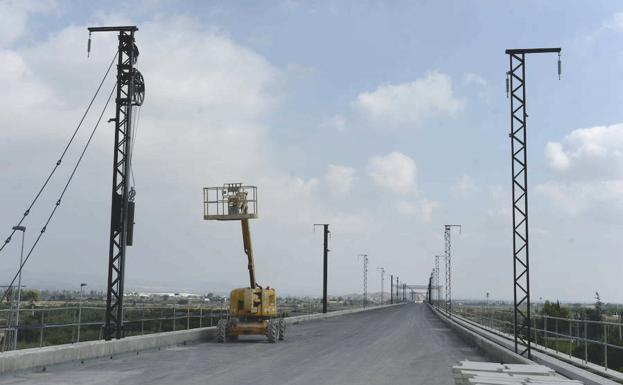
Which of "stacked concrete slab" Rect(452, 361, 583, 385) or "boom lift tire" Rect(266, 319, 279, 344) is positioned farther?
"boom lift tire" Rect(266, 319, 279, 344)

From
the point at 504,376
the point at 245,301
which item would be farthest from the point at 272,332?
the point at 504,376

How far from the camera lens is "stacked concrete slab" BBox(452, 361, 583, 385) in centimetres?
1092

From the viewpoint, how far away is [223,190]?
93.2 feet

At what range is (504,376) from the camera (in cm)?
1170

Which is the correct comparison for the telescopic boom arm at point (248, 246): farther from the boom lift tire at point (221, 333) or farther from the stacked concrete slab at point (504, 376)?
the stacked concrete slab at point (504, 376)

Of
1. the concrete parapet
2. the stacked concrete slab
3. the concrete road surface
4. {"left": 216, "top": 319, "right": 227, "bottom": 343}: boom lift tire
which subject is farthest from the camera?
{"left": 216, "top": 319, "right": 227, "bottom": 343}: boom lift tire

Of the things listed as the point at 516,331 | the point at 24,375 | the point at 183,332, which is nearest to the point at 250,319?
the point at 183,332

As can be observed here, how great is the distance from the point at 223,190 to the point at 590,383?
59.8ft

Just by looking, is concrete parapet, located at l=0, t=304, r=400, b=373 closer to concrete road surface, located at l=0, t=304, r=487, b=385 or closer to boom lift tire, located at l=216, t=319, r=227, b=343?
concrete road surface, located at l=0, t=304, r=487, b=385

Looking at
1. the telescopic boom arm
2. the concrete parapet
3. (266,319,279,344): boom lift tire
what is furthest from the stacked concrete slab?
the telescopic boom arm

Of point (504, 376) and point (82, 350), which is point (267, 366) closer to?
point (82, 350)

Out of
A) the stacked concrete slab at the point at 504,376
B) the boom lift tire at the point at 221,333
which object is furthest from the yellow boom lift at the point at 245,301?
the stacked concrete slab at the point at 504,376

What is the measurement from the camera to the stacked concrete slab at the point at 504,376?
1092 centimetres

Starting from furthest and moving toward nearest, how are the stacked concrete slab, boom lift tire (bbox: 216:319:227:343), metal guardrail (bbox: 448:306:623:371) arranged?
boom lift tire (bbox: 216:319:227:343) < metal guardrail (bbox: 448:306:623:371) < the stacked concrete slab
